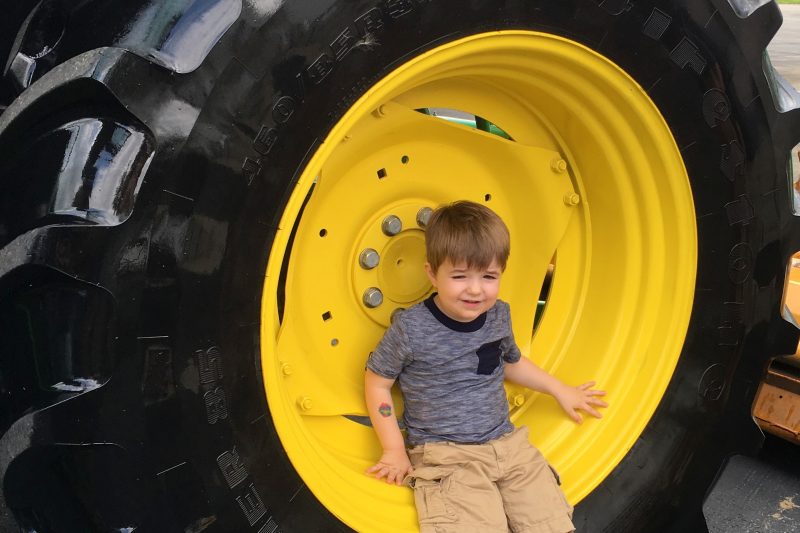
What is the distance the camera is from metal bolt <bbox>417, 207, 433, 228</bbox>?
182cm

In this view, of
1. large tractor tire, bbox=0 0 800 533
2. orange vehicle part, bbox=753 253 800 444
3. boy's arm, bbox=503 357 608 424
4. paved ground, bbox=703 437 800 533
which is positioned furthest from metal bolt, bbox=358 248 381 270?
paved ground, bbox=703 437 800 533

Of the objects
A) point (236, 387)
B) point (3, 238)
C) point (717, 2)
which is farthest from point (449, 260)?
point (3, 238)

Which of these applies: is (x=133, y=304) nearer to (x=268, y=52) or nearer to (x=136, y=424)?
(x=136, y=424)

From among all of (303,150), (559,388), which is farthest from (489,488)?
(303,150)

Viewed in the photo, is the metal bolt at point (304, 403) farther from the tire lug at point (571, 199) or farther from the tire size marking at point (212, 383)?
the tire lug at point (571, 199)

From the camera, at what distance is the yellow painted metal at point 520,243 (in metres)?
1.59

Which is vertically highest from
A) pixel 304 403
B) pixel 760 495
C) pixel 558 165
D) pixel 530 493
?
pixel 558 165

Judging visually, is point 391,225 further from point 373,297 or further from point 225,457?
point 225,457

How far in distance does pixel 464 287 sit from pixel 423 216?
203 millimetres

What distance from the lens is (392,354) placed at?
1.71 meters

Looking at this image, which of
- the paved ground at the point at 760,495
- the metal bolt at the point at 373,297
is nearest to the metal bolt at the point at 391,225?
the metal bolt at the point at 373,297

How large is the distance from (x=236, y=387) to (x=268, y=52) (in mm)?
513

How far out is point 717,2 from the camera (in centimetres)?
166

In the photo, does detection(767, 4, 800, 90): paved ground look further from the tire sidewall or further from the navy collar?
the navy collar
